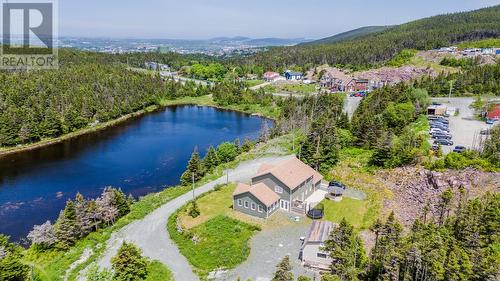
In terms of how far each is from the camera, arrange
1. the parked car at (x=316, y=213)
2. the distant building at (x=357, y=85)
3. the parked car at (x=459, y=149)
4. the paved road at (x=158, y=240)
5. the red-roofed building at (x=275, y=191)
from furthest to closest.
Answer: the distant building at (x=357, y=85) → the parked car at (x=459, y=149) → the red-roofed building at (x=275, y=191) → the parked car at (x=316, y=213) → the paved road at (x=158, y=240)

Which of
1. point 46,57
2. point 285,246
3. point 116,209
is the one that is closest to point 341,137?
point 285,246

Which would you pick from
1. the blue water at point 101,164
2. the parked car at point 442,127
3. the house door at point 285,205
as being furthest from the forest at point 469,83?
the house door at point 285,205

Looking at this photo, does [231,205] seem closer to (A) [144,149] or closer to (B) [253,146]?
(B) [253,146]

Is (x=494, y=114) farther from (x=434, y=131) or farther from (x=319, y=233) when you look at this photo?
(x=319, y=233)

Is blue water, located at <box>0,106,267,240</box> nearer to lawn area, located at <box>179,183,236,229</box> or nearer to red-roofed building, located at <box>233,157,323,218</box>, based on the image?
lawn area, located at <box>179,183,236,229</box>

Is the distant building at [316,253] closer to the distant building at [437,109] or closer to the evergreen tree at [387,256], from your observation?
the evergreen tree at [387,256]

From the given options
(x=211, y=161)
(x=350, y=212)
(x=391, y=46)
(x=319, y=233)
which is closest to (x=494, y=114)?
(x=350, y=212)
